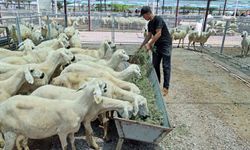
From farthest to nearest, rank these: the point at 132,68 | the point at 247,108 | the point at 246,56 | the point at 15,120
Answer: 1. the point at 246,56
2. the point at 247,108
3. the point at 132,68
4. the point at 15,120

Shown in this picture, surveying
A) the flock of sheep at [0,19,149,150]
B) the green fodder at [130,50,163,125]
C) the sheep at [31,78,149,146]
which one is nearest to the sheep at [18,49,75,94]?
the flock of sheep at [0,19,149,150]

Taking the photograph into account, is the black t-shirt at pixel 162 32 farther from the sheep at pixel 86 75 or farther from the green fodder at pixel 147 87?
the sheep at pixel 86 75

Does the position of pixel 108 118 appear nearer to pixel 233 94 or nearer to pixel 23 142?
pixel 23 142

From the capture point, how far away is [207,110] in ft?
20.1

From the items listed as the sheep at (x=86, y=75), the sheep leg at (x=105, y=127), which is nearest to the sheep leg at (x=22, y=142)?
the sheep at (x=86, y=75)

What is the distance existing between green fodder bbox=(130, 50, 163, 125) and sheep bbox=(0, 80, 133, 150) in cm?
88

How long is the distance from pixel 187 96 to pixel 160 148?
2.81 meters

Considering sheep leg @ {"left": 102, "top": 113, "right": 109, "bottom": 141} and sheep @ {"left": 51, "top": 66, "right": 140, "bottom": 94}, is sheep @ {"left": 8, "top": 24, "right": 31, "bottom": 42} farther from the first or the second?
sheep leg @ {"left": 102, "top": 113, "right": 109, "bottom": 141}

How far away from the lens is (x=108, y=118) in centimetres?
478

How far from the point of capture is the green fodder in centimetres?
402

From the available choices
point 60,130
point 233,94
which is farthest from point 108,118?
point 233,94

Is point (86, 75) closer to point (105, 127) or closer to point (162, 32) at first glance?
point (105, 127)

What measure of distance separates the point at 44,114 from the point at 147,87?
230cm

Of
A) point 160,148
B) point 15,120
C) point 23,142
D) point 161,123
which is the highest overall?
point 15,120
